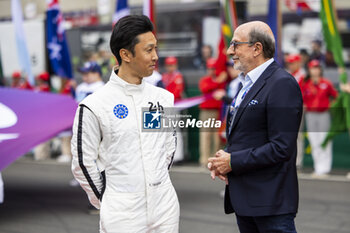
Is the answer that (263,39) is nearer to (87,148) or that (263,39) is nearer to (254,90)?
(254,90)

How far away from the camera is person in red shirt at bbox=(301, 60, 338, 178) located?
9.38 meters

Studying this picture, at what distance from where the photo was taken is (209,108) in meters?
10.4

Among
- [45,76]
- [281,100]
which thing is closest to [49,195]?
[45,76]

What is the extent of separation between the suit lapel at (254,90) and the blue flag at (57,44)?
315 inches

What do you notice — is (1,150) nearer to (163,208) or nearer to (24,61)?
(163,208)

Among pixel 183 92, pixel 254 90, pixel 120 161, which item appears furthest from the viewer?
pixel 183 92

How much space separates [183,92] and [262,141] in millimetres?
8354

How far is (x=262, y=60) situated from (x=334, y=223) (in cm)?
381

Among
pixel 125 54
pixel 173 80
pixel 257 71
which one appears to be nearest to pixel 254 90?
pixel 257 71

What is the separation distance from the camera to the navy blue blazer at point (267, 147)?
9.33ft

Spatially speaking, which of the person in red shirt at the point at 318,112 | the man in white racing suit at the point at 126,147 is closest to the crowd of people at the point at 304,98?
the person in red shirt at the point at 318,112

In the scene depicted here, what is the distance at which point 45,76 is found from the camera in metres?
12.8

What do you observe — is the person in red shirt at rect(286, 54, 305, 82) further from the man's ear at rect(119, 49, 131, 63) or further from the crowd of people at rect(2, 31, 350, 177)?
the man's ear at rect(119, 49, 131, 63)

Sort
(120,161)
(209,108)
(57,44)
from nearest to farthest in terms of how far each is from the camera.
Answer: (120,161) < (209,108) < (57,44)
